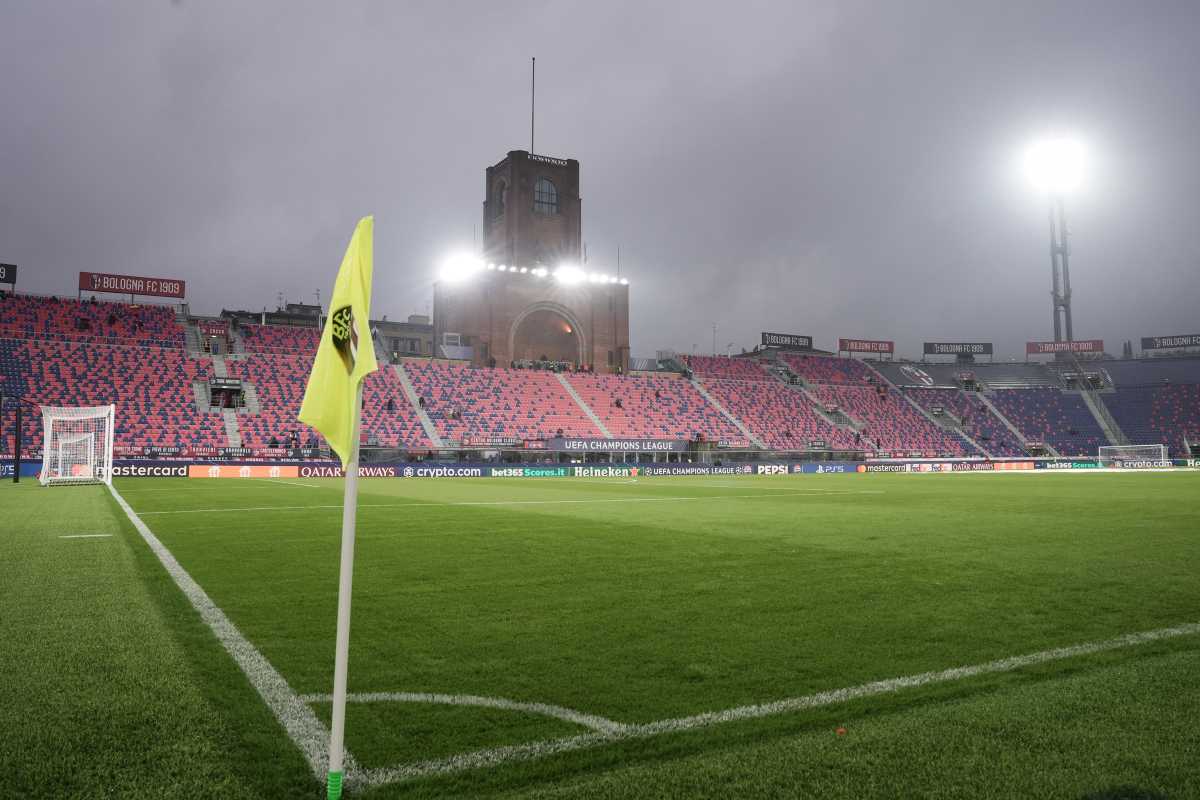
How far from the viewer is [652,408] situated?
6319 cm

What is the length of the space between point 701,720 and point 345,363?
2.33 m

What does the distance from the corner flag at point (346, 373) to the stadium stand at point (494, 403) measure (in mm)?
48497

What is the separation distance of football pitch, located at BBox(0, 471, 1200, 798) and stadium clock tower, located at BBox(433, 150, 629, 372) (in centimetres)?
6038

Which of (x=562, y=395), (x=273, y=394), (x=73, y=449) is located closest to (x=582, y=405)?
(x=562, y=395)

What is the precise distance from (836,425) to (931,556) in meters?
60.9

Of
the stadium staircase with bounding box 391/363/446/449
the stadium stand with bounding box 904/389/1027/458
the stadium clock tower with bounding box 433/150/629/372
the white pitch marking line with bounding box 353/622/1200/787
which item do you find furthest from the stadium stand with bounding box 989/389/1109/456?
the white pitch marking line with bounding box 353/622/1200/787

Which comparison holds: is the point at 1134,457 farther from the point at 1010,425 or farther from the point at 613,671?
the point at 613,671

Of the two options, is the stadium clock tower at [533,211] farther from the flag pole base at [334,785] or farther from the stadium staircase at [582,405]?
the flag pole base at [334,785]

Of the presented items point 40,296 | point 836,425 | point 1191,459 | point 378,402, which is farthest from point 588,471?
point 1191,459

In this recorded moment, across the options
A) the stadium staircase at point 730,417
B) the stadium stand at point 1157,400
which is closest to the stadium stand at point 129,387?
the stadium staircase at point 730,417

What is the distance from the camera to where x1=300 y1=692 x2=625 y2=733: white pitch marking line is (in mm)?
3666

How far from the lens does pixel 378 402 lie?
52562 millimetres

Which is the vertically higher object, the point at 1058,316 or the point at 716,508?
the point at 1058,316

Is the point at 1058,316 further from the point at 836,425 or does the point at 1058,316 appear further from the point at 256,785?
the point at 256,785
